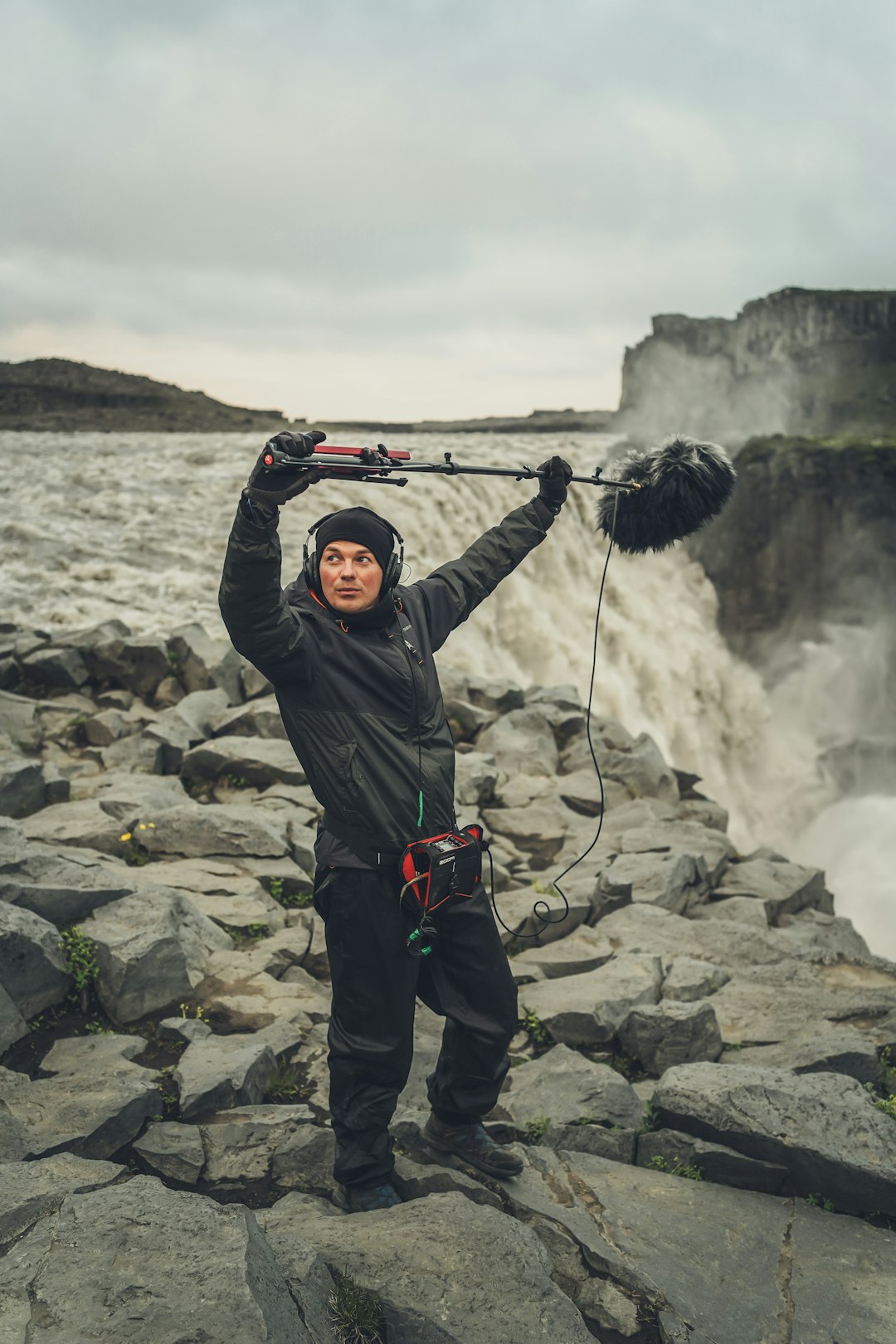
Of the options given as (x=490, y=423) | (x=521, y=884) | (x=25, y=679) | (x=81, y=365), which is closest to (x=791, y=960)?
(x=521, y=884)

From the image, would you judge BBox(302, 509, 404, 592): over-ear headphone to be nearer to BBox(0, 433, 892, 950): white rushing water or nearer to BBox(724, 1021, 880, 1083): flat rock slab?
BBox(724, 1021, 880, 1083): flat rock slab

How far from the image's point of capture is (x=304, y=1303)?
2.93 m

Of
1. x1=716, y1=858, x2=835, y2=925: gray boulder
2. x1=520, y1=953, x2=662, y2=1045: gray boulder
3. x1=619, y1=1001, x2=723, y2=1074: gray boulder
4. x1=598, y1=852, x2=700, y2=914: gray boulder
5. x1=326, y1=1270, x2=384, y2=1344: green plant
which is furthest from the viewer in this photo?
x1=716, y1=858, x2=835, y2=925: gray boulder

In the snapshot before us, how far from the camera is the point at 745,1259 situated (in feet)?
13.0

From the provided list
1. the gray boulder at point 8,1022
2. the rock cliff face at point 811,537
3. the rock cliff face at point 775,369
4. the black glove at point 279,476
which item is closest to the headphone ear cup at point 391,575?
the black glove at point 279,476

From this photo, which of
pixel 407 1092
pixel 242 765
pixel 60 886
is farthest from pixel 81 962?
pixel 242 765

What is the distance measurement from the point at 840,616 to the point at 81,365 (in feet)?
89.7

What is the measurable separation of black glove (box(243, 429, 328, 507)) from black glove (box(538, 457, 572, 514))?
4.08ft

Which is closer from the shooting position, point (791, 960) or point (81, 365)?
point (791, 960)

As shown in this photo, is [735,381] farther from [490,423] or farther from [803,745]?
[803,745]

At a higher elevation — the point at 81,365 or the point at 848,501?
the point at 81,365

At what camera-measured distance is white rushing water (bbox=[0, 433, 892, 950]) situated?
649 inches

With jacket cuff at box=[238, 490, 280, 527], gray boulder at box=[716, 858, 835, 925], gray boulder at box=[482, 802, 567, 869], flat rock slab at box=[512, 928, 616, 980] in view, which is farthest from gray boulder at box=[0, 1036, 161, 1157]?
gray boulder at box=[716, 858, 835, 925]

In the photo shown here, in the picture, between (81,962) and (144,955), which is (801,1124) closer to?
(144,955)
